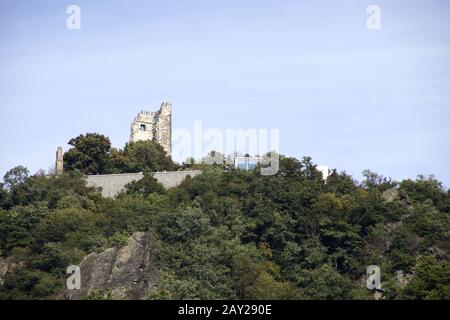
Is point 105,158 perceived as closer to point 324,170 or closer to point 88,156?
point 88,156

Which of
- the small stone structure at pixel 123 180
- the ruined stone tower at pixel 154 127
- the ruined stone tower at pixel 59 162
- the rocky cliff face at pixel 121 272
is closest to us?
the rocky cliff face at pixel 121 272

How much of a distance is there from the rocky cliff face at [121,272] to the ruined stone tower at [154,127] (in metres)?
17.1

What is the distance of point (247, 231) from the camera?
67.9 metres

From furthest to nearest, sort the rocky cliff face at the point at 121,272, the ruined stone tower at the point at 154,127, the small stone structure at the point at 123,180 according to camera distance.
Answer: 1. the ruined stone tower at the point at 154,127
2. the small stone structure at the point at 123,180
3. the rocky cliff face at the point at 121,272

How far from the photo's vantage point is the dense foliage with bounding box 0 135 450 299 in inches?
2499

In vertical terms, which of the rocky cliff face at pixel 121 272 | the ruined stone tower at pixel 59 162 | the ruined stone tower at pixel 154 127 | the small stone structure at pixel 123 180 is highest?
the ruined stone tower at pixel 154 127

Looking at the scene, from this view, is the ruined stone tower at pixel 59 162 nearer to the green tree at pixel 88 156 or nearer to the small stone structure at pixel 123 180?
the green tree at pixel 88 156

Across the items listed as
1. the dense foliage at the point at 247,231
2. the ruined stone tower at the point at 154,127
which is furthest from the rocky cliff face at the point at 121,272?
the ruined stone tower at the point at 154,127

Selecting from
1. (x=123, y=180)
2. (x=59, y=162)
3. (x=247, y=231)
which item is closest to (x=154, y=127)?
(x=59, y=162)

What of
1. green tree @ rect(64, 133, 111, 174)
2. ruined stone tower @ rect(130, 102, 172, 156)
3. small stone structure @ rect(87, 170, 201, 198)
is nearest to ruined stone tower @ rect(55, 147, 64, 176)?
green tree @ rect(64, 133, 111, 174)

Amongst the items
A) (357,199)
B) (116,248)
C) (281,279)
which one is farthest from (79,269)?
(357,199)

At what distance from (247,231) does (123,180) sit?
7043mm

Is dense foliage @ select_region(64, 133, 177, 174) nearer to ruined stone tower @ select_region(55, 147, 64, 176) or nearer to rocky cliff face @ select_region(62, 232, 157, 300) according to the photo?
ruined stone tower @ select_region(55, 147, 64, 176)

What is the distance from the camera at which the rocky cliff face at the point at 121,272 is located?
6338 cm
